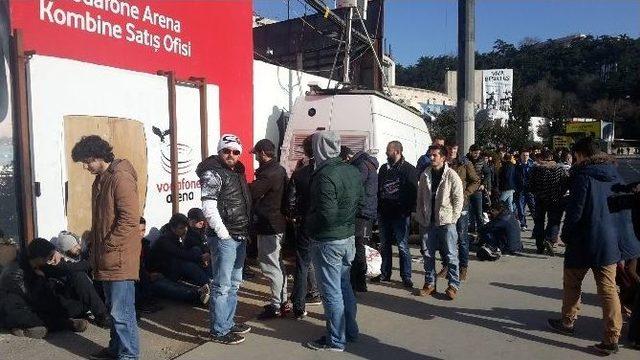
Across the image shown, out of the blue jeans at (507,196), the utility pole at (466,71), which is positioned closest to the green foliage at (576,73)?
the utility pole at (466,71)

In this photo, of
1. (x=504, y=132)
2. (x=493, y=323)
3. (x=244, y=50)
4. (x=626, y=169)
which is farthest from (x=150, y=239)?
(x=626, y=169)

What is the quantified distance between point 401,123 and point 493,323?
503 centimetres

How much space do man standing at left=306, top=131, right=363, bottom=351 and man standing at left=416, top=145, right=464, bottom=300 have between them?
1.71 metres

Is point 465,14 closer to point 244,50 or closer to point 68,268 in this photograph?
point 244,50

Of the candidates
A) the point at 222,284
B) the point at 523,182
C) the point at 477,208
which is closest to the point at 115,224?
the point at 222,284

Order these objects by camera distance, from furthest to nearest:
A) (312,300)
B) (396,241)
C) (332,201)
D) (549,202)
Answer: (549,202)
(396,241)
(312,300)
(332,201)

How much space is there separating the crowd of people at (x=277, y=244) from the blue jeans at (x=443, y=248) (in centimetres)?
1

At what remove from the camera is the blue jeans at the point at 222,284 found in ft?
14.5

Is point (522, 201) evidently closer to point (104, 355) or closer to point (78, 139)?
point (78, 139)

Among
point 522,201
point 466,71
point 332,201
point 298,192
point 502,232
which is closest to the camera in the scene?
point 332,201

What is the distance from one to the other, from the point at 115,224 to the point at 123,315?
2.29 feet

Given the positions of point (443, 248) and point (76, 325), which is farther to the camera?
point (443, 248)

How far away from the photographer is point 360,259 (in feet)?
19.2

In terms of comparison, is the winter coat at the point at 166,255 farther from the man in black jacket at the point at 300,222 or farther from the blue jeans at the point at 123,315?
the blue jeans at the point at 123,315
